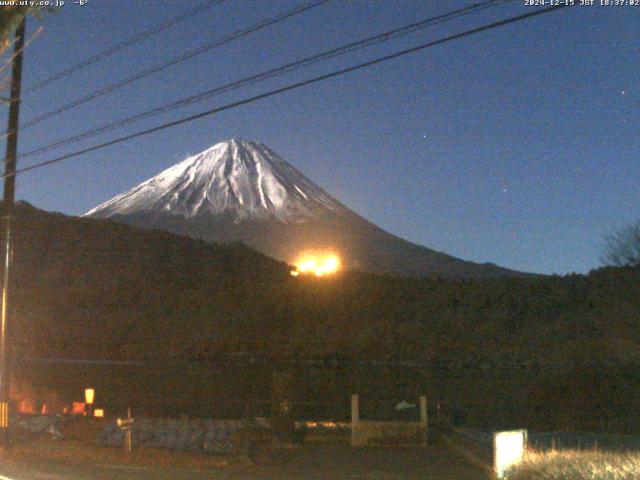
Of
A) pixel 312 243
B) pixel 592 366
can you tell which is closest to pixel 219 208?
pixel 312 243

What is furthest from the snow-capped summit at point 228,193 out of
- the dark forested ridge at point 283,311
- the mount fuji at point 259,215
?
the dark forested ridge at point 283,311

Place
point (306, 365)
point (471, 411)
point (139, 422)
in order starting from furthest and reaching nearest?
1. point (306, 365)
2. point (471, 411)
3. point (139, 422)

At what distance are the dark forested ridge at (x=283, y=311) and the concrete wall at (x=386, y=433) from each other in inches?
1269

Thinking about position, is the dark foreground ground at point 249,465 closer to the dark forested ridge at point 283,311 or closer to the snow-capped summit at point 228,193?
the dark forested ridge at point 283,311

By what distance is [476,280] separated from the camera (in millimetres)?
84688

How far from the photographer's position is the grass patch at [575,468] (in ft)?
30.8

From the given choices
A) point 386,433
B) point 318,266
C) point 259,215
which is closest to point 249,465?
point 386,433

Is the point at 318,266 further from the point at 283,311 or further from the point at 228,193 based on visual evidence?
the point at 228,193

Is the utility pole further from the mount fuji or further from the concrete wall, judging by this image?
the mount fuji

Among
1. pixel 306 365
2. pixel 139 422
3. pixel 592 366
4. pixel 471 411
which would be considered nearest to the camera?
pixel 139 422

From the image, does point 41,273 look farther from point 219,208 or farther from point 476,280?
point 219,208

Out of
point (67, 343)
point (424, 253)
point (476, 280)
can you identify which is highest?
point (424, 253)

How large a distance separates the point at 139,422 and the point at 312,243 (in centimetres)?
13728

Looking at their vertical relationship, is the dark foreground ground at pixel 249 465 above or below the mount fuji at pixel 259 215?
below
